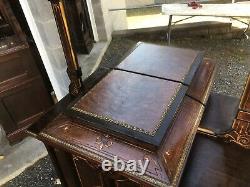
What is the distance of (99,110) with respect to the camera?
58.1 inches

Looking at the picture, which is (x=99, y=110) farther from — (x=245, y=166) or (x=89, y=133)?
(x=245, y=166)

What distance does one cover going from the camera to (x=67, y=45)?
1.56m

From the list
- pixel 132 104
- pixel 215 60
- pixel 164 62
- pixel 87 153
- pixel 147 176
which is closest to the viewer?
pixel 147 176

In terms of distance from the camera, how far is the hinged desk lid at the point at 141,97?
132 centimetres

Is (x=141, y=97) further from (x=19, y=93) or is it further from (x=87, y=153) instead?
(x=19, y=93)

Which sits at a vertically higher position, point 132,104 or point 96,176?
point 132,104

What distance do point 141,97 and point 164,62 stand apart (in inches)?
18.4

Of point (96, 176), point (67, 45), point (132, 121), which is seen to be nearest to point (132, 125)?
point (132, 121)

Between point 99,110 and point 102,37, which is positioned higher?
point 99,110

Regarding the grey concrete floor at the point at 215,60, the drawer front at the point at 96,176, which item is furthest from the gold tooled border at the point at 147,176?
the grey concrete floor at the point at 215,60

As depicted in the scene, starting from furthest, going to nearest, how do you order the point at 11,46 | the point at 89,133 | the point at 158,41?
the point at 158,41
the point at 11,46
the point at 89,133

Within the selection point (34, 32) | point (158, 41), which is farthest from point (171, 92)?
point (158, 41)

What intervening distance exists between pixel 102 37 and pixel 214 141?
314cm

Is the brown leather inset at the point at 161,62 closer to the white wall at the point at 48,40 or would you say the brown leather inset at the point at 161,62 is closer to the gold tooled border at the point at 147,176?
the gold tooled border at the point at 147,176
